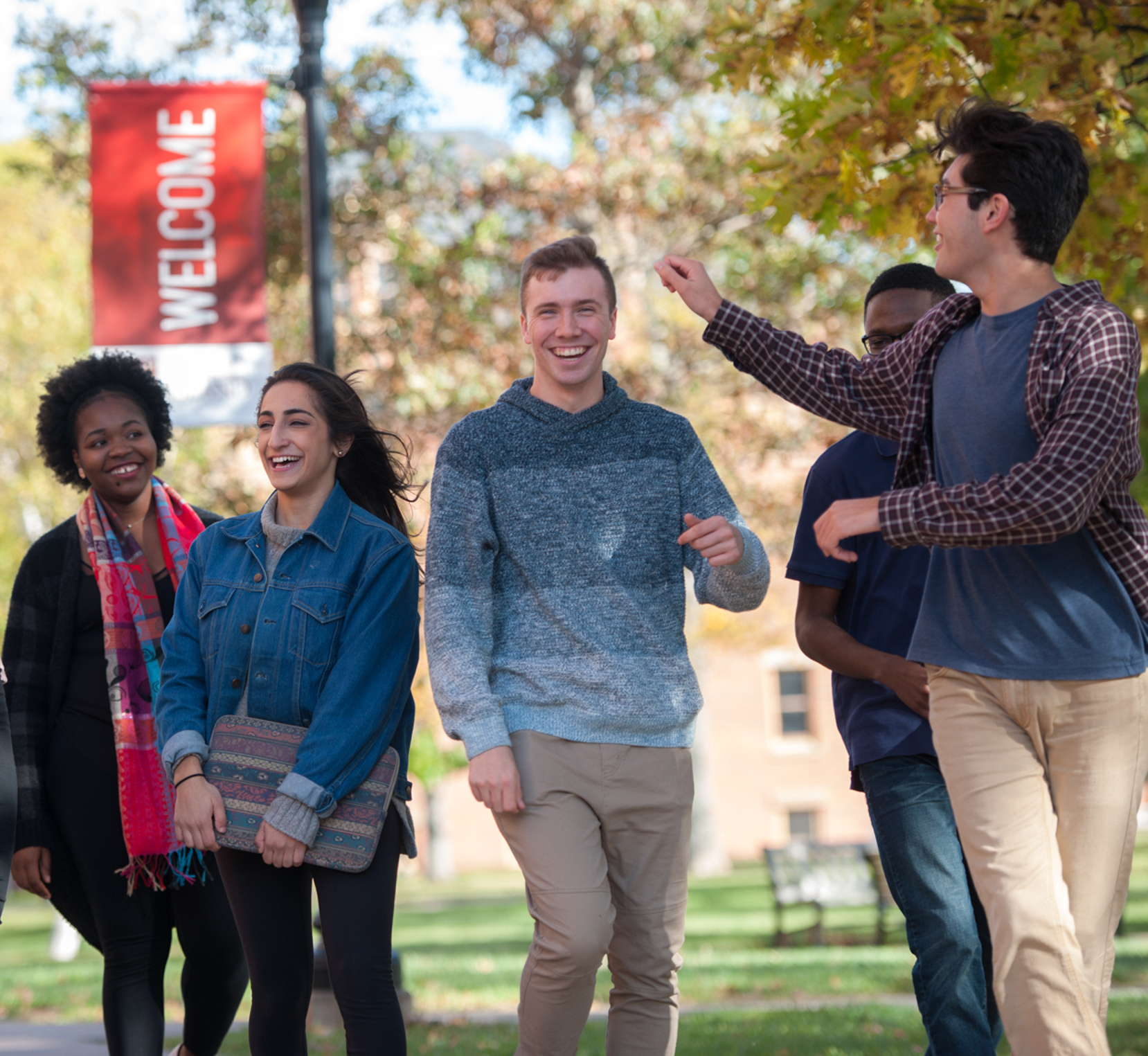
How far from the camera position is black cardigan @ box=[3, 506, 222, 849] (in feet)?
14.5

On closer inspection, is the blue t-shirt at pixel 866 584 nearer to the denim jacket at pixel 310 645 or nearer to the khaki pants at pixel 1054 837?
the khaki pants at pixel 1054 837

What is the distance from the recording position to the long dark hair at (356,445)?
404cm

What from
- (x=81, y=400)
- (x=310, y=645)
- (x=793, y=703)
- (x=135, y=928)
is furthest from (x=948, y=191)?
(x=793, y=703)

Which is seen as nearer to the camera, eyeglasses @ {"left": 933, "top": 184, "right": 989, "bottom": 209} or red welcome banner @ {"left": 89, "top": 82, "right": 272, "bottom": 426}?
eyeglasses @ {"left": 933, "top": 184, "right": 989, "bottom": 209}

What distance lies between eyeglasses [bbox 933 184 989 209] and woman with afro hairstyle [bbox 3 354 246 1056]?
2.77m

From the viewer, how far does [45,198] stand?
83.2 feet

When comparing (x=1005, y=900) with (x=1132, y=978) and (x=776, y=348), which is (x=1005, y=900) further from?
(x=1132, y=978)

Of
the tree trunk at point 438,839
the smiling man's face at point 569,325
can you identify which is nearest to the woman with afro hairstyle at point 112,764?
the smiling man's face at point 569,325

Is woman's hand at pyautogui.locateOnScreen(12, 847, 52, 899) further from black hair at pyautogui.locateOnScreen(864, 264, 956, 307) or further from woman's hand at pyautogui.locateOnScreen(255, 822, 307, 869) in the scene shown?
Answer: black hair at pyautogui.locateOnScreen(864, 264, 956, 307)

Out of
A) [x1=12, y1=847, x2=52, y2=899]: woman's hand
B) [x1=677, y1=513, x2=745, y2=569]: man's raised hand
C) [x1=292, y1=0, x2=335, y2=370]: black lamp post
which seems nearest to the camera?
[x1=677, y1=513, x2=745, y2=569]: man's raised hand

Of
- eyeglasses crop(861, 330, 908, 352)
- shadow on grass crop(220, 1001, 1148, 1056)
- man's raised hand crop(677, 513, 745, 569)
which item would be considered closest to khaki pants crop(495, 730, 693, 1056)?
man's raised hand crop(677, 513, 745, 569)

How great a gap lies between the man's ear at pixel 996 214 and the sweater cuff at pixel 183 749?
7.86 feet

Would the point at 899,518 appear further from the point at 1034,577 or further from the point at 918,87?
the point at 918,87

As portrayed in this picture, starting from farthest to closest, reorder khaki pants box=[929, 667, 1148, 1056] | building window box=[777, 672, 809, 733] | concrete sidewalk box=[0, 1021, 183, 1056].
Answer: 1. building window box=[777, 672, 809, 733]
2. concrete sidewalk box=[0, 1021, 183, 1056]
3. khaki pants box=[929, 667, 1148, 1056]
